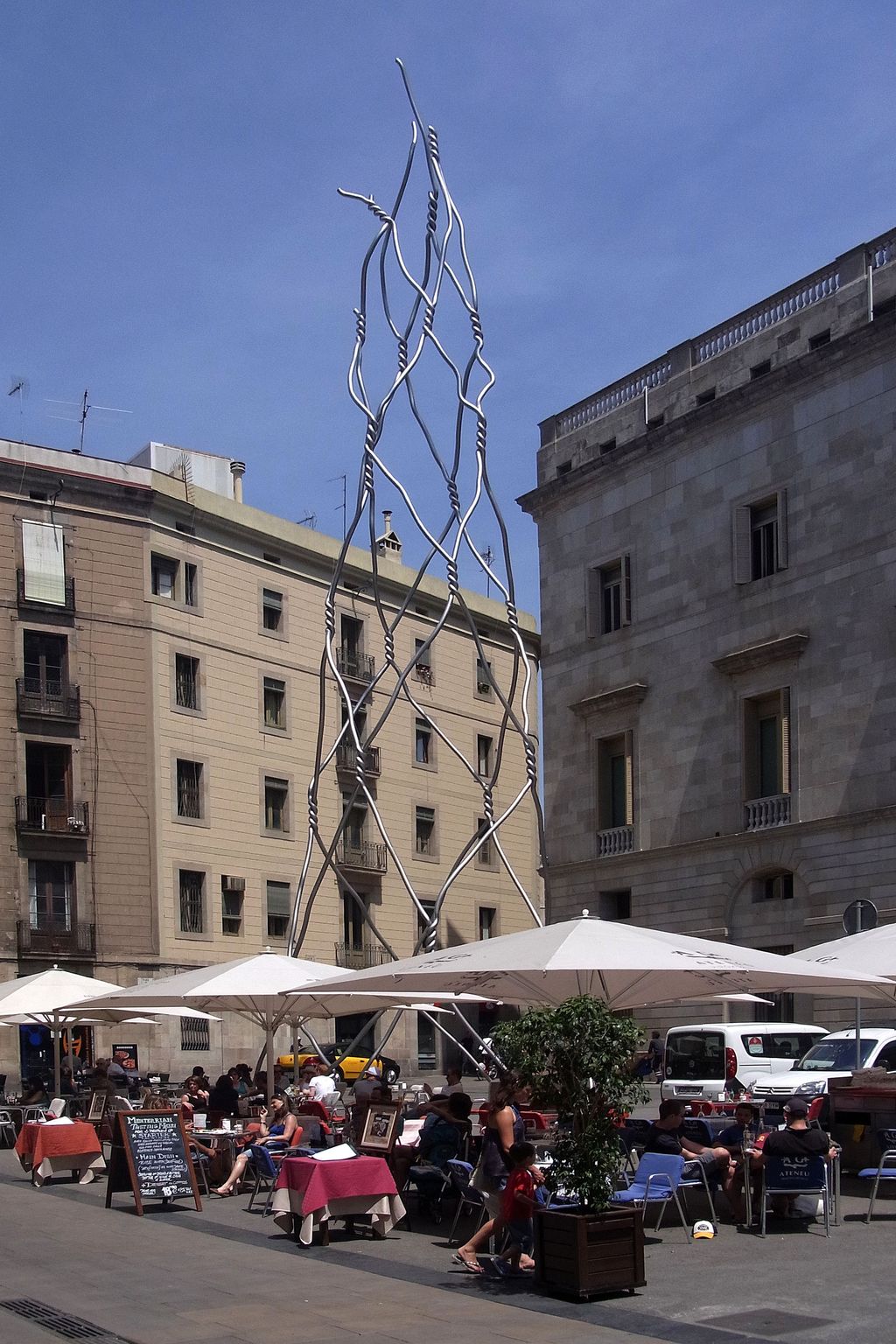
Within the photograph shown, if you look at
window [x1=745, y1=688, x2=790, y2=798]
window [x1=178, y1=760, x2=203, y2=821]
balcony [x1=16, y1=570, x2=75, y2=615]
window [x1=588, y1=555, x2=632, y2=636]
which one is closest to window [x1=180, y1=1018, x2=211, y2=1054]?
window [x1=178, y1=760, x2=203, y2=821]

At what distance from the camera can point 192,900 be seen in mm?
43156


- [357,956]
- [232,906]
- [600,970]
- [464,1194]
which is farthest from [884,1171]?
[357,956]

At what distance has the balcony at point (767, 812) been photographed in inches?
1204

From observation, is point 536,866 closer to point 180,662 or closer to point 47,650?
point 180,662

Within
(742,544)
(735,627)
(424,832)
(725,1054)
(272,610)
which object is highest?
(272,610)

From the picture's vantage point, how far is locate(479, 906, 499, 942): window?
2078 inches

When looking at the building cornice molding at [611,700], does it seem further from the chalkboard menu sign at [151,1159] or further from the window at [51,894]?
the chalkboard menu sign at [151,1159]

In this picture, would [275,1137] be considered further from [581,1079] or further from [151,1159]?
[581,1079]

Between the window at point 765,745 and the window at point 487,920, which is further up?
the window at point 765,745

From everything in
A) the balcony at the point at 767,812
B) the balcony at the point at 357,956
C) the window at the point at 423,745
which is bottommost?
the balcony at the point at 357,956

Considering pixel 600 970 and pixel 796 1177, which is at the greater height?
pixel 600 970

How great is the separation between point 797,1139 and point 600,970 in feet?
6.65

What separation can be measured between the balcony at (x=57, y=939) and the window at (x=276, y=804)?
23.7ft

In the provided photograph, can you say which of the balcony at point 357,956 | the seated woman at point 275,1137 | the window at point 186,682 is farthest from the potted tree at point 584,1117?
the balcony at point 357,956
